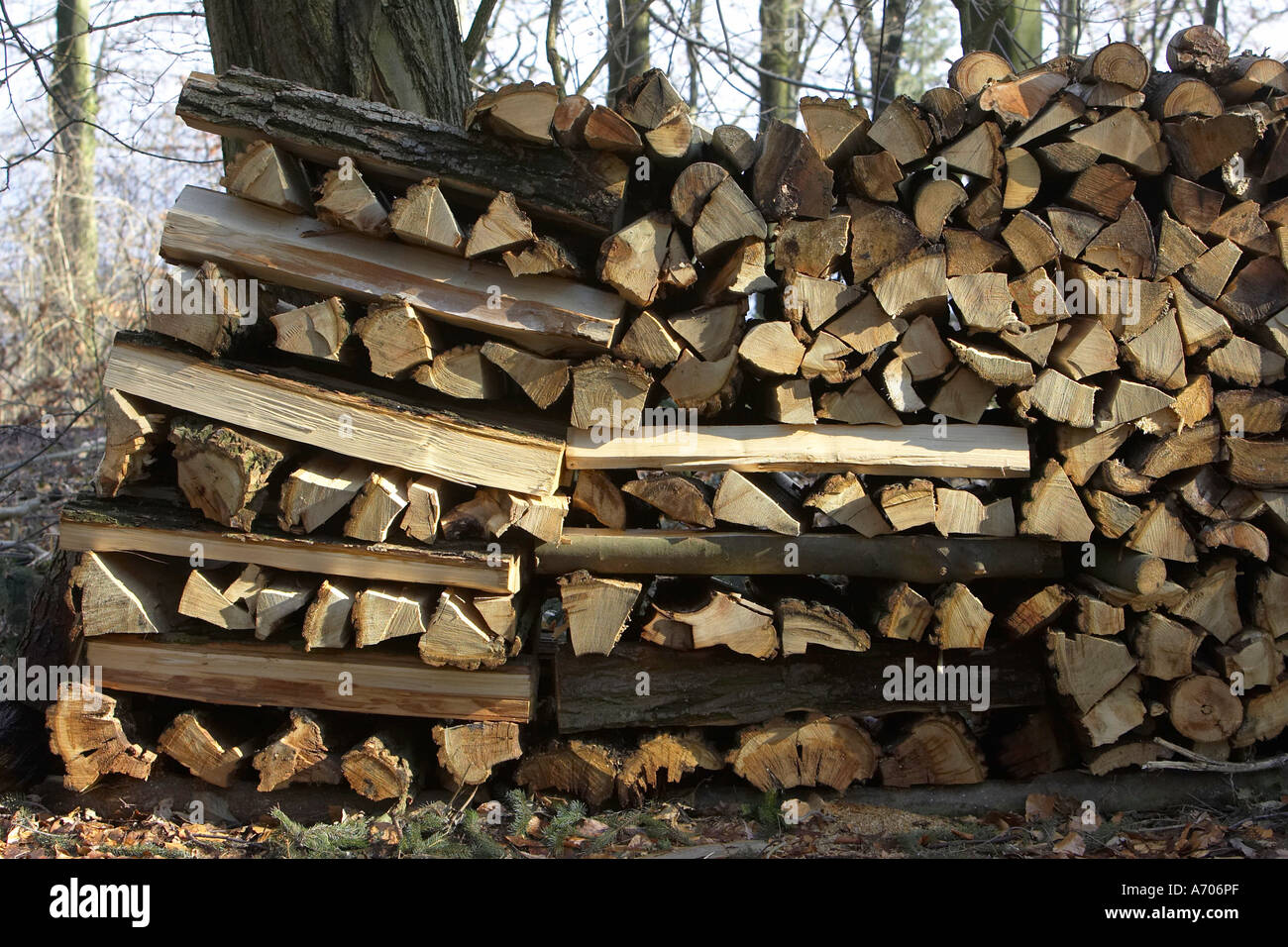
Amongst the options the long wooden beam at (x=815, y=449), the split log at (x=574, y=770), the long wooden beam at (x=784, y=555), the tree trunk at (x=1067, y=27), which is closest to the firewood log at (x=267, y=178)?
the long wooden beam at (x=815, y=449)

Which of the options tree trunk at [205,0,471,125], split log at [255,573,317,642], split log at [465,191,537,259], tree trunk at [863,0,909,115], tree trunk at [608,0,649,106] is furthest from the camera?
tree trunk at [608,0,649,106]

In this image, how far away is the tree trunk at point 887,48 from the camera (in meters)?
5.74

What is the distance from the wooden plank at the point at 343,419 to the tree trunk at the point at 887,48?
11.5 ft

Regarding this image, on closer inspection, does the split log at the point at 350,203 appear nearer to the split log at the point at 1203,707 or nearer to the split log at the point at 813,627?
the split log at the point at 813,627

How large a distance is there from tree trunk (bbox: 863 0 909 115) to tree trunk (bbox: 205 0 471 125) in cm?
Answer: 267

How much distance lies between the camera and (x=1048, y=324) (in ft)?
10.1

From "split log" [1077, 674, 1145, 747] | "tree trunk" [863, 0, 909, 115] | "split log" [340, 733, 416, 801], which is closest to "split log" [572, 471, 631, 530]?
"split log" [340, 733, 416, 801]

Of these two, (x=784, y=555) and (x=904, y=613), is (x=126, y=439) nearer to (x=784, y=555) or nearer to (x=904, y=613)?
(x=784, y=555)

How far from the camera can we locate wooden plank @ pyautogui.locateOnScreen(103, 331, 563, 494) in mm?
2977

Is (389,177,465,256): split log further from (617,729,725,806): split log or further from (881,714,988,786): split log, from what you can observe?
(881,714,988,786): split log

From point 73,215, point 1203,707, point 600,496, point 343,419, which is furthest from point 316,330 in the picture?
point 73,215

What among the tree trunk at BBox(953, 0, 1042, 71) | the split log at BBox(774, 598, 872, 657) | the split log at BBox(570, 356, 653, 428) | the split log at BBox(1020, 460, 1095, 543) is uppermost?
the tree trunk at BBox(953, 0, 1042, 71)

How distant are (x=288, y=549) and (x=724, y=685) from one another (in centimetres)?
144

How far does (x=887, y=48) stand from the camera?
7.28 meters
